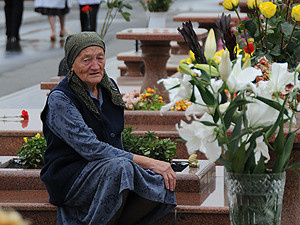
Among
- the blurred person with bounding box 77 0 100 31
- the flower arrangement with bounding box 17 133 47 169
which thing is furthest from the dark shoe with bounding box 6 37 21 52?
the flower arrangement with bounding box 17 133 47 169

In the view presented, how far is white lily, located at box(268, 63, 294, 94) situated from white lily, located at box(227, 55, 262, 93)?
10 centimetres

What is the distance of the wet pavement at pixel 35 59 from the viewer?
9396 millimetres

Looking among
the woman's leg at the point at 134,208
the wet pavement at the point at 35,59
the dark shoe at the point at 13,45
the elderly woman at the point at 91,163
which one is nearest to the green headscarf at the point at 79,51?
the elderly woman at the point at 91,163

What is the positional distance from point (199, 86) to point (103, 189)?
4.95 ft

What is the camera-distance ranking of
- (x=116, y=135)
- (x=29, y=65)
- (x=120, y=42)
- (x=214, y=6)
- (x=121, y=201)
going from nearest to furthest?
1. (x=121, y=201)
2. (x=116, y=135)
3. (x=29, y=65)
4. (x=120, y=42)
5. (x=214, y=6)

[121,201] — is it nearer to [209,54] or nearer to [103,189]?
[103,189]

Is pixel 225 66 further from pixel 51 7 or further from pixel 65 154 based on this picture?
pixel 51 7

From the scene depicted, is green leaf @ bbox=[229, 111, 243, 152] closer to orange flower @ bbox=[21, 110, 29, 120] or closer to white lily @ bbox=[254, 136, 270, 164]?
white lily @ bbox=[254, 136, 270, 164]

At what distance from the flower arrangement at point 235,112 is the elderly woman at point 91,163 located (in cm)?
135

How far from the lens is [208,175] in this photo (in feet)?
16.5

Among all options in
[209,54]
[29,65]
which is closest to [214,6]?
[29,65]

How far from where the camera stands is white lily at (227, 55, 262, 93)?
267 centimetres

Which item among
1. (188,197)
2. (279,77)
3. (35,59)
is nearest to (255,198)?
(279,77)

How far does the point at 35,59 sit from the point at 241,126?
409 inches
